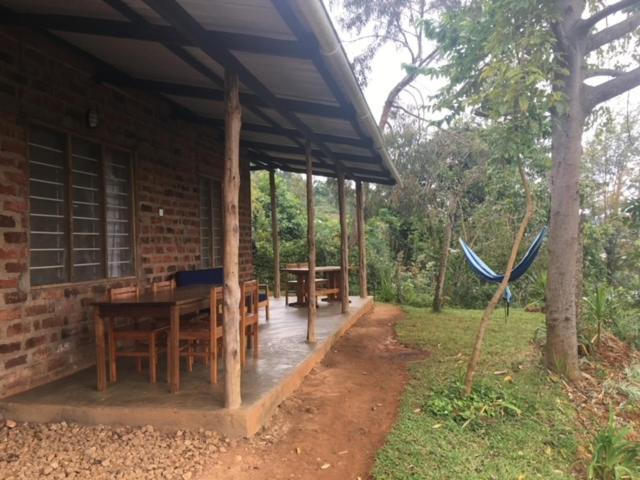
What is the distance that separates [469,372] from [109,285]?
328 cm

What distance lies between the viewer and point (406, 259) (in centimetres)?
1334

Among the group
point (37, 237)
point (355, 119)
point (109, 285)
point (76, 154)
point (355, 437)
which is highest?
point (355, 119)

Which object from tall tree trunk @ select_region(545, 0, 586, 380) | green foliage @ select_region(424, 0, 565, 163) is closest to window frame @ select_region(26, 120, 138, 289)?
green foliage @ select_region(424, 0, 565, 163)

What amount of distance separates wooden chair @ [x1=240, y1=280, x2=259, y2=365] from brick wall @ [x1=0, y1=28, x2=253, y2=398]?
1.24 metres

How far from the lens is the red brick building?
305cm

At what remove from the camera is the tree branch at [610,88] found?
4.70 meters

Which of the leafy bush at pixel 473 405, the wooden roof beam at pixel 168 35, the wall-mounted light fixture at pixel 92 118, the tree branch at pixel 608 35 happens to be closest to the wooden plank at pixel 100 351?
the wall-mounted light fixture at pixel 92 118

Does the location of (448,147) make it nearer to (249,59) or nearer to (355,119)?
(355,119)

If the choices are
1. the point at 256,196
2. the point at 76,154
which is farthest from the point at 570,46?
the point at 256,196

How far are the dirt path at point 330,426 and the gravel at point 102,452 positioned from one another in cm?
16

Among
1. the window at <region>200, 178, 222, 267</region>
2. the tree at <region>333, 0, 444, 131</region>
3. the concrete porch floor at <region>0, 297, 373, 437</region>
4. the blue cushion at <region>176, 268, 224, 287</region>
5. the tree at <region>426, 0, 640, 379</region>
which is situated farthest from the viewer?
the tree at <region>333, 0, 444, 131</region>

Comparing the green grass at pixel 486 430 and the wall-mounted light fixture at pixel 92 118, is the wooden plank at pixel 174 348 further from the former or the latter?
the wall-mounted light fixture at pixel 92 118

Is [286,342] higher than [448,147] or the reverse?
the reverse

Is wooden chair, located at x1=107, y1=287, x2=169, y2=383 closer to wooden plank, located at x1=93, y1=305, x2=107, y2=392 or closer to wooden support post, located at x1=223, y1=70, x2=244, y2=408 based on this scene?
wooden plank, located at x1=93, y1=305, x2=107, y2=392
